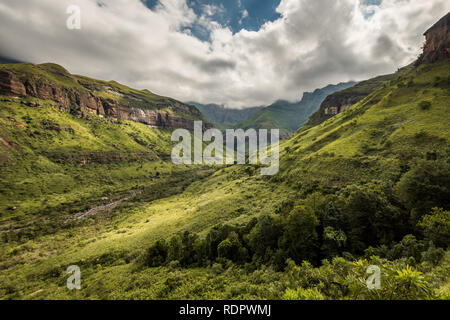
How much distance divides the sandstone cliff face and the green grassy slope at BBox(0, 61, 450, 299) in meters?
6.59

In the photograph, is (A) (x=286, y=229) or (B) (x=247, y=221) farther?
(B) (x=247, y=221)

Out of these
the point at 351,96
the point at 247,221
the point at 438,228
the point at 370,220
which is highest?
the point at 351,96

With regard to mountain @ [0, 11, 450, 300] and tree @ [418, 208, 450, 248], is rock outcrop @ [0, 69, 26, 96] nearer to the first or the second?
mountain @ [0, 11, 450, 300]

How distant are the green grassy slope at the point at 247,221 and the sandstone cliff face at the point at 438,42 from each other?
6.59 meters

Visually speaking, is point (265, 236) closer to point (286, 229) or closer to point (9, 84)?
point (286, 229)

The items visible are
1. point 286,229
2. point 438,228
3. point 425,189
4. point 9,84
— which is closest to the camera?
point 438,228

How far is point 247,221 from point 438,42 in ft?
427

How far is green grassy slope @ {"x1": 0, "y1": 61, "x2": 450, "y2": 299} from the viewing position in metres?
23.8

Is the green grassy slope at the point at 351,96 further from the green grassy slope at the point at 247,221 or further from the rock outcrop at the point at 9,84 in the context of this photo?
the rock outcrop at the point at 9,84

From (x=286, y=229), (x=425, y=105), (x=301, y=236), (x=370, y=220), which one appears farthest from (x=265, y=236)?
(x=425, y=105)

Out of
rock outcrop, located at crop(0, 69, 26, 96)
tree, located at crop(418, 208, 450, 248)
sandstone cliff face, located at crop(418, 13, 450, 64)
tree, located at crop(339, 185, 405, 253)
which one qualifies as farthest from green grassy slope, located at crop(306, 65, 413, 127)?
rock outcrop, located at crop(0, 69, 26, 96)

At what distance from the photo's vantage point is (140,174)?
169 metres

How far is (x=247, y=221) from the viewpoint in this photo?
130 ft

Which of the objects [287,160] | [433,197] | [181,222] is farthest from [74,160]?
[433,197]
